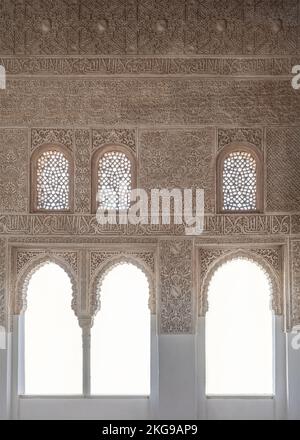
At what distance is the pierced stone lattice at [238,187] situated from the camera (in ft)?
34.5

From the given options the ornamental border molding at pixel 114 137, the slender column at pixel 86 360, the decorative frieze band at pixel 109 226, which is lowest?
the slender column at pixel 86 360

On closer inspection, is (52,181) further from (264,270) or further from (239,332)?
(239,332)

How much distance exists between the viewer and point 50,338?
10.6m

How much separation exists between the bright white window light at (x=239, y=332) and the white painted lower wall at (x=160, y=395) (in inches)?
4.9

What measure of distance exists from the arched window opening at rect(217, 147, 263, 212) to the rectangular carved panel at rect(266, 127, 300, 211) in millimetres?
134

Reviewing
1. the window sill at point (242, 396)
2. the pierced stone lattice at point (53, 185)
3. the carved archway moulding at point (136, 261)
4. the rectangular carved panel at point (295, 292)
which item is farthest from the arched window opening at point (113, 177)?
the window sill at point (242, 396)

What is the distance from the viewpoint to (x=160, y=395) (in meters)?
10.3

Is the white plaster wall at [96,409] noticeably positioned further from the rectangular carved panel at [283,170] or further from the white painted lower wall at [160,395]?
the rectangular carved panel at [283,170]

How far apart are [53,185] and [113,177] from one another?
0.68 meters

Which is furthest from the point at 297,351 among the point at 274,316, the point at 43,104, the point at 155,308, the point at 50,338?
the point at 43,104

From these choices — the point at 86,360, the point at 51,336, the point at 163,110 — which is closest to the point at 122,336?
the point at 86,360

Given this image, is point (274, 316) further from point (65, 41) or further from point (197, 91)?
point (65, 41)
